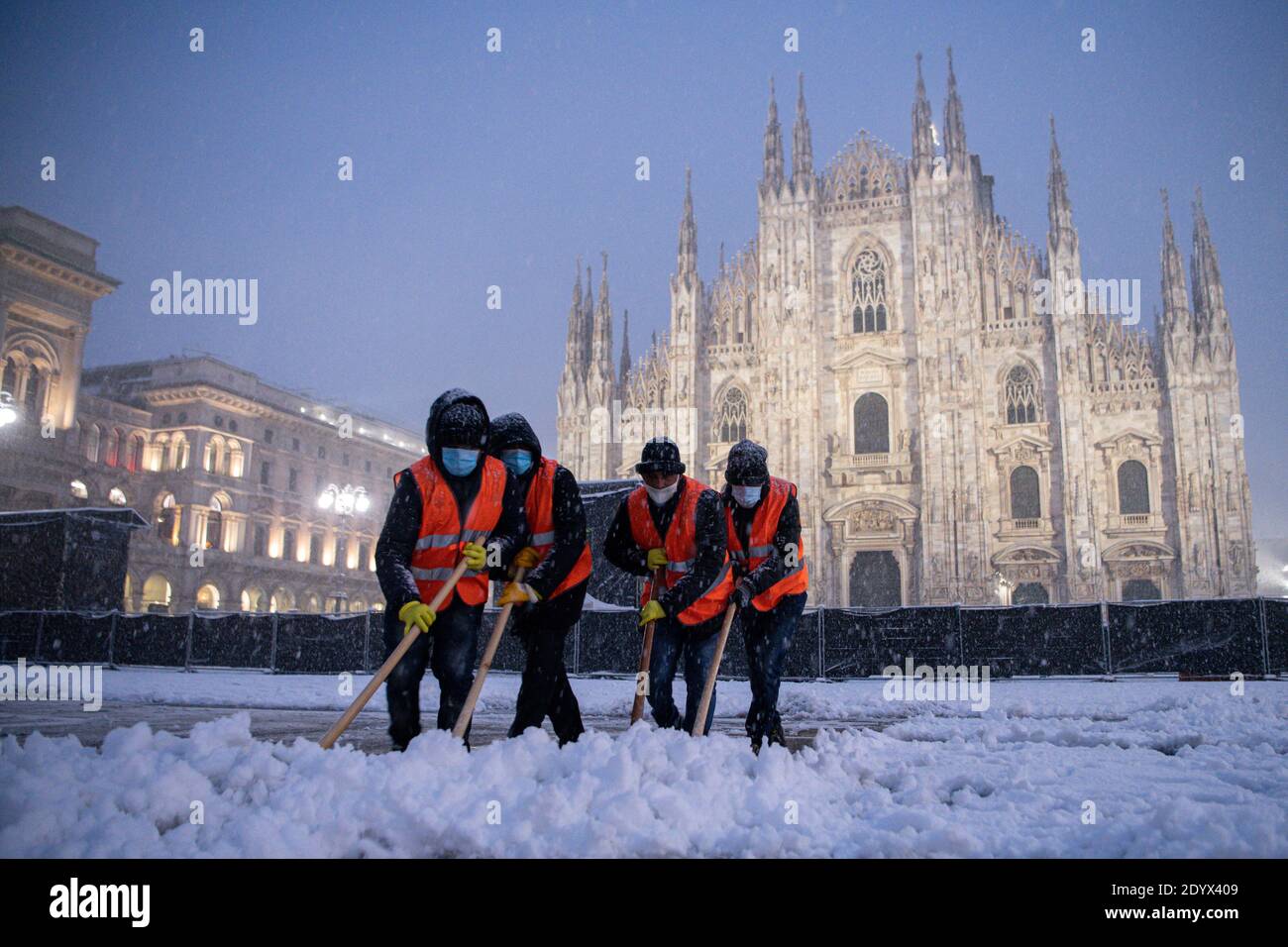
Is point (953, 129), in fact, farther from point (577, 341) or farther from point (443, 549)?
point (443, 549)

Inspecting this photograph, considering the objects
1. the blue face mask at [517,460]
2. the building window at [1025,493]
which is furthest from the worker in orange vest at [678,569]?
the building window at [1025,493]

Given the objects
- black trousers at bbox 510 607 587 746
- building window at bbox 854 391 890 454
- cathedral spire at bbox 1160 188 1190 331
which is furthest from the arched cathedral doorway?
black trousers at bbox 510 607 587 746

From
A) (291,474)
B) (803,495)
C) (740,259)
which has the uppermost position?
(740,259)

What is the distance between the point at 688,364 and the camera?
35375mm

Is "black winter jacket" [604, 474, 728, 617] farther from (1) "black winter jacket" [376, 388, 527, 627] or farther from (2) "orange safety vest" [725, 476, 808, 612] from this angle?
(1) "black winter jacket" [376, 388, 527, 627]

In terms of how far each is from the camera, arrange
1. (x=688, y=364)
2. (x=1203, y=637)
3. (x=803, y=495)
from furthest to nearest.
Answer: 1. (x=688, y=364)
2. (x=803, y=495)
3. (x=1203, y=637)

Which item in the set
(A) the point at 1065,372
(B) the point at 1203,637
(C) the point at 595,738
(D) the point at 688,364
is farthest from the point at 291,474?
(C) the point at 595,738

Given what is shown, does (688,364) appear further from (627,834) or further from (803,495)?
(627,834)

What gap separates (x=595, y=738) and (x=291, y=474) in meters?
46.3

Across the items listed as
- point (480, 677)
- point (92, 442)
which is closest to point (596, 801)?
point (480, 677)

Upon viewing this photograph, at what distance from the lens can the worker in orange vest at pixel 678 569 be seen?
5.30 metres

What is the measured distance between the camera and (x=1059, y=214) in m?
32.1

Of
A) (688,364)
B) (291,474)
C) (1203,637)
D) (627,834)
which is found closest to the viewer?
(627,834)

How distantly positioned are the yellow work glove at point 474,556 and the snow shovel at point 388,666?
0.03 metres
